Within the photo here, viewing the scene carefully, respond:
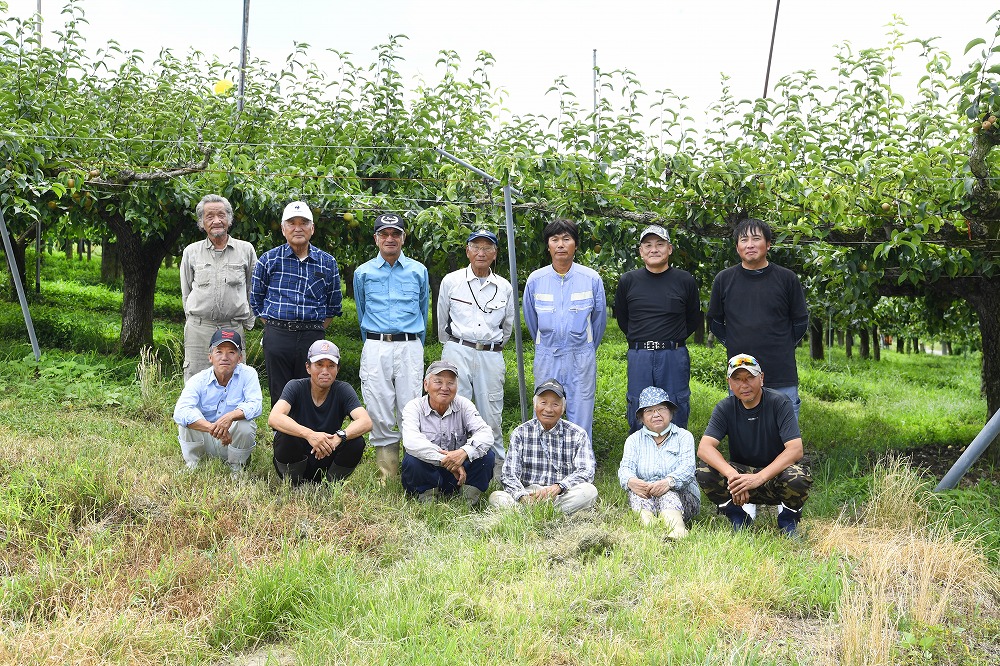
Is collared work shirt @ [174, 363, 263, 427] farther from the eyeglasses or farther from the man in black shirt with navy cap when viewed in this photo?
the eyeglasses

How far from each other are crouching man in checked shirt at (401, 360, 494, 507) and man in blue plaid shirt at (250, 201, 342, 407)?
99cm

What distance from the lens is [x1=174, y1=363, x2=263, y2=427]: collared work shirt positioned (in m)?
5.44

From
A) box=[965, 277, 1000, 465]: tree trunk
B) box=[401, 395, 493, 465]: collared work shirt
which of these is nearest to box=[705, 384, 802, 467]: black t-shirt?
box=[401, 395, 493, 465]: collared work shirt

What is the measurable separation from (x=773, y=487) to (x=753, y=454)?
23 cm

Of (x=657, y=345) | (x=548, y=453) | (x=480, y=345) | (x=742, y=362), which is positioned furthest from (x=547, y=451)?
(x=742, y=362)

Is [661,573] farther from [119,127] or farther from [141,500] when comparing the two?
[119,127]

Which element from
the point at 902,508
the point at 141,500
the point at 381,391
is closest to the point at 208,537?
the point at 141,500

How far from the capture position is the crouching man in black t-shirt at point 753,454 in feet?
16.2

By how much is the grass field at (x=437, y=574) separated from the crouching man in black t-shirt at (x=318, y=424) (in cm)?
18

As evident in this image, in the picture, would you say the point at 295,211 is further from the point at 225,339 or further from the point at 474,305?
the point at 474,305

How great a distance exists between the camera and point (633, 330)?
587 cm

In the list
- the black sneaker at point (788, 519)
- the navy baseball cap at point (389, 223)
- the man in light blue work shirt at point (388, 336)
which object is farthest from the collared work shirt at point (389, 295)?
the black sneaker at point (788, 519)

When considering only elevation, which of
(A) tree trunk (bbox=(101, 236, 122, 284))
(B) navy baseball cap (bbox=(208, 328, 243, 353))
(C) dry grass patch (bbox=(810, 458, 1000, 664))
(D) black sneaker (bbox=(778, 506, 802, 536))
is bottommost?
(C) dry grass patch (bbox=(810, 458, 1000, 664))

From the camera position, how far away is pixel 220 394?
5.53 m
